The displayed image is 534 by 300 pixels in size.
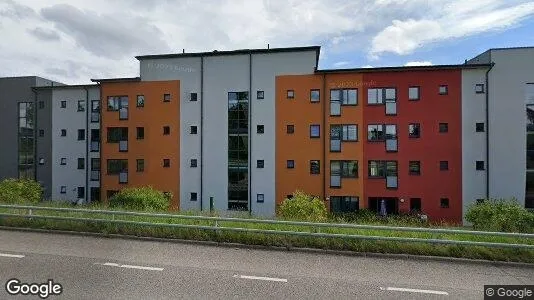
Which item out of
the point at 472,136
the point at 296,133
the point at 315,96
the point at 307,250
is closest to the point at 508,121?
the point at 472,136

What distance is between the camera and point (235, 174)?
27.2 m

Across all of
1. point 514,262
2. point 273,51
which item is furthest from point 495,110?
point 514,262

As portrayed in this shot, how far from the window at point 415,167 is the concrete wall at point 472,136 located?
3.06 meters

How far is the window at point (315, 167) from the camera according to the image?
26.0m

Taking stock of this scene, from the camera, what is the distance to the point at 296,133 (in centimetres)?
2641

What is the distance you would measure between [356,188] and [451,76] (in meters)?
10.8

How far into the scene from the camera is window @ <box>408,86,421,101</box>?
25.0 m

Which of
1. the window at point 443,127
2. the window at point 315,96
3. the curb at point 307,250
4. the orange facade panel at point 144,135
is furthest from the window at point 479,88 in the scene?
the orange facade panel at point 144,135

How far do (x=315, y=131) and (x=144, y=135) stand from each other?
48.1 ft

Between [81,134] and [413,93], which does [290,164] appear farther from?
[81,134]

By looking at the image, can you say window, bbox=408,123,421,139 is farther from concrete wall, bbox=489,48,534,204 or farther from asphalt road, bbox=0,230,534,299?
asphalt road, bbox=0,230,534,299

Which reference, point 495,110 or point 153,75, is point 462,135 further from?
point 153,75

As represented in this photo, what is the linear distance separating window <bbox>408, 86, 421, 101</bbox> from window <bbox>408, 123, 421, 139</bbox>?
6.45 feet

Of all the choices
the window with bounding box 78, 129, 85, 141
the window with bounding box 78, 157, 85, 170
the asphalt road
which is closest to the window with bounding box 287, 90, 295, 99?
the window with bounding box 78, 129, 85, 141
